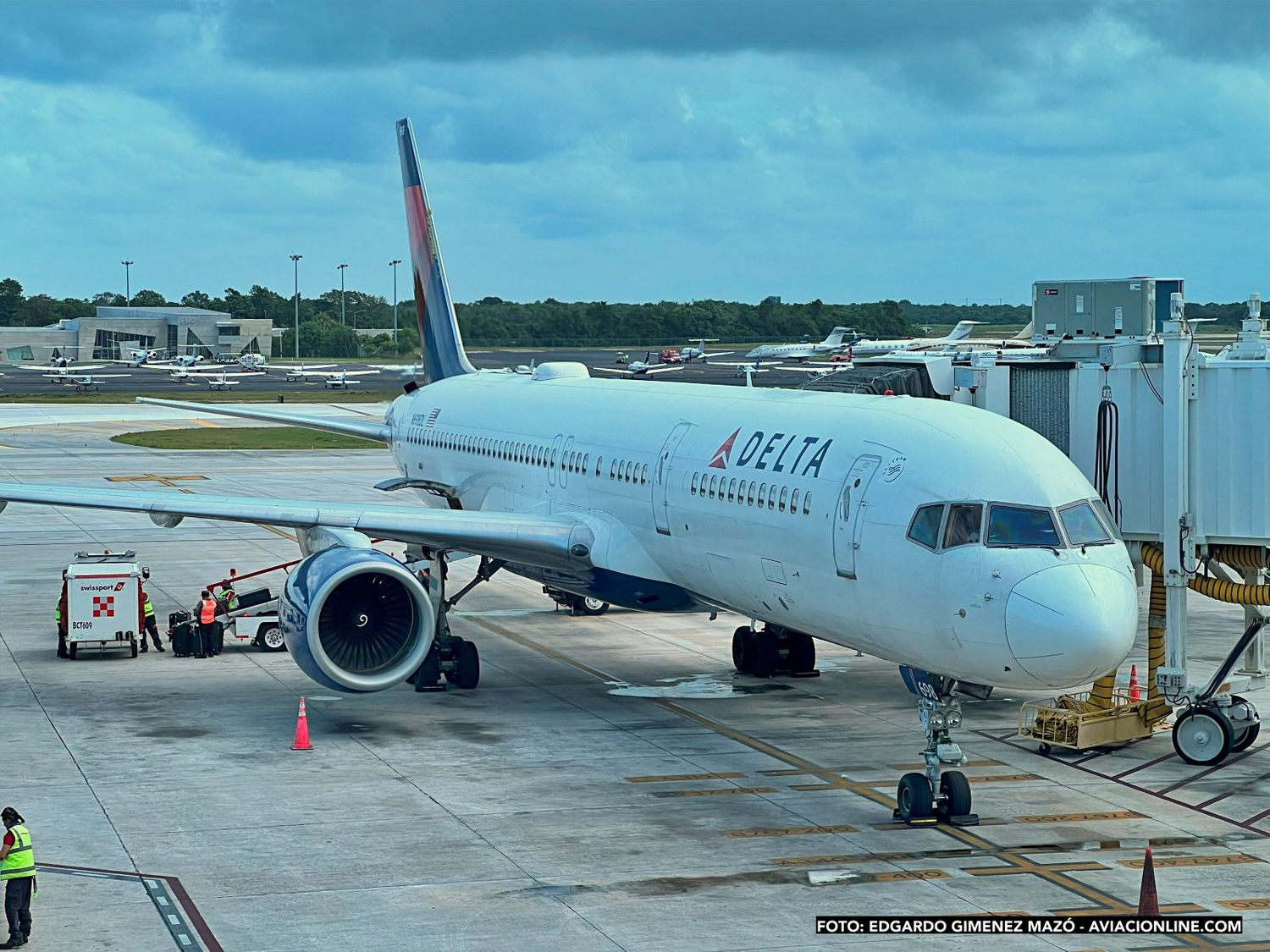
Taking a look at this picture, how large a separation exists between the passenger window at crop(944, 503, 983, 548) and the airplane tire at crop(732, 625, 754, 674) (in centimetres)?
1003

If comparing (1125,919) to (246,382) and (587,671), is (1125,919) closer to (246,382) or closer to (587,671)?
(587,671)

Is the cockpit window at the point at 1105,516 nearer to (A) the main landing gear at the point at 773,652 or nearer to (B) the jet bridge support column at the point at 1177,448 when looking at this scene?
(B) the jet bridge support column at the point at 1177,448

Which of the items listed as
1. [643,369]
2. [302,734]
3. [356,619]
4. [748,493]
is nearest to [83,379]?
[643,369]

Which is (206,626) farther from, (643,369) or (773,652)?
(643,369)

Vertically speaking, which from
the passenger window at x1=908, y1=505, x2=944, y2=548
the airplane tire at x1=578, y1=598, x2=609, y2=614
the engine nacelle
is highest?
the passenger window at x1=908, y1=505, x2=944, y2=548

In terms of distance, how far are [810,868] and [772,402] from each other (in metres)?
7.91

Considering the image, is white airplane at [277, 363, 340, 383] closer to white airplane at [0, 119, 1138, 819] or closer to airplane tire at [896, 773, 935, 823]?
white airplane at [0, 119, 1138, 819]

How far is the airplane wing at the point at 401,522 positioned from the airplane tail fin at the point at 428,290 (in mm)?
12392

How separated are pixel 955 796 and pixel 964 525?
123 inches

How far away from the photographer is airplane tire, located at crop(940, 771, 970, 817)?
58.9 feet

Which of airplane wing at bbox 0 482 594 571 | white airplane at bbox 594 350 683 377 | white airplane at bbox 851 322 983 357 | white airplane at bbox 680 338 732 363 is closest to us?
airplane wing at bbox 0 482 594 571

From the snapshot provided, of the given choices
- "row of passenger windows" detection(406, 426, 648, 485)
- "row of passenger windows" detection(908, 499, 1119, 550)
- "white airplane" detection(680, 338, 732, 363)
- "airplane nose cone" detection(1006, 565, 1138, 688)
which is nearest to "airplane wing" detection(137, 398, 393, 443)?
"row of passenger windows" detection(406, 426, 648, 485)

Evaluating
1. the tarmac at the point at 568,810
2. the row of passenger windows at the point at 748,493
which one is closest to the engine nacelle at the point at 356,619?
the tarmac at the point at 568,810

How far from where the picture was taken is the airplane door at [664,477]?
23.0 meters
